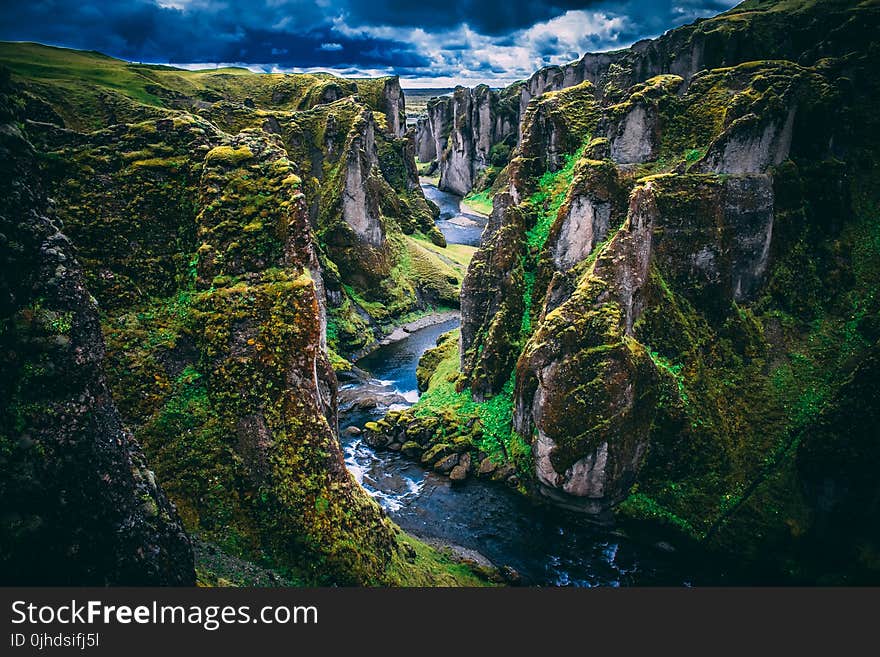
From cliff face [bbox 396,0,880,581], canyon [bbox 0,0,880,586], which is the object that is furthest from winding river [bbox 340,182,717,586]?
cliff face [bbox 396,0,880,581]

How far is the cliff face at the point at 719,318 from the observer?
27891mm

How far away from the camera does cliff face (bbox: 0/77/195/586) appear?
10828mm

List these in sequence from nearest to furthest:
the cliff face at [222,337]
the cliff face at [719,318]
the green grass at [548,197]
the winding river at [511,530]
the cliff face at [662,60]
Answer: the cliff face at [222,337] → the winding river at [511,530] → the cliff face at [719,318] → the green grass at [548,197] → the cliff face at [662,60]

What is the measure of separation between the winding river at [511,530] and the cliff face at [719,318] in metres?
1.72

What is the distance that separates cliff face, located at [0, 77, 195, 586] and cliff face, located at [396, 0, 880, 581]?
22.8 meters

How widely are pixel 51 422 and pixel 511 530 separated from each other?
2417 cm

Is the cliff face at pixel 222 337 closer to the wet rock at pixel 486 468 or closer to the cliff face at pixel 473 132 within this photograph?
the wet rock at pixel 486 468

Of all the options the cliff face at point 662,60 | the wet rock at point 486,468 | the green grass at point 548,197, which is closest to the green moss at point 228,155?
the green grass at point 548,197

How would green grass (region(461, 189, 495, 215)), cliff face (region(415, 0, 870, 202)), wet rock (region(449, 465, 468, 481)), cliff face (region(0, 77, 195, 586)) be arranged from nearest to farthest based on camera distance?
cliff face (region(0, 77, 195, 586)), wet rock (region(449, 465, 468, 481)), cliff face (region(415, 0, 870, 202)), green grass (region(461, 189, 495, 215))

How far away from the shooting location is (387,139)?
90.1 metres

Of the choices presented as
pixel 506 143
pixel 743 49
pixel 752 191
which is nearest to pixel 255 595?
pixel 752 191

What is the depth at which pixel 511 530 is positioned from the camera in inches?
1179

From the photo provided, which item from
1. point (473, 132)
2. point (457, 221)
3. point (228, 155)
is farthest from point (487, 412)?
point (473, 132)

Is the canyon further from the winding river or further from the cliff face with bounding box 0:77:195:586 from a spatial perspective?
the winding river
